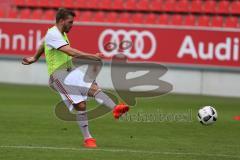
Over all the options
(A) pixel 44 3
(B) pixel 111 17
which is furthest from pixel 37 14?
(B) pixel 111 17

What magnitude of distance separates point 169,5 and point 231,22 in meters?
2.39

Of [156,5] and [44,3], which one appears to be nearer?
[156,5]

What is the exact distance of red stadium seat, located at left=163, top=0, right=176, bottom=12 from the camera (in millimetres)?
24795

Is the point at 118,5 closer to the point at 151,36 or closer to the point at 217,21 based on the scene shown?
the point at 151,36

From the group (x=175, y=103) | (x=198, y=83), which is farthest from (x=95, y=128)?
(x=198, y=83)

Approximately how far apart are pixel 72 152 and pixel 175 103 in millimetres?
8617

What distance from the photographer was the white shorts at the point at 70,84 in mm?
11938

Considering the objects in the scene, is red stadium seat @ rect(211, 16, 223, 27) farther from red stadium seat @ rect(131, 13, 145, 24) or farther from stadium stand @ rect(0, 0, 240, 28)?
red stadium seat @ rect(131, 13, 145, 24)

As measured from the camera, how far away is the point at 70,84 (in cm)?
1202

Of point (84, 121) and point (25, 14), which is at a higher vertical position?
point (84, 121)

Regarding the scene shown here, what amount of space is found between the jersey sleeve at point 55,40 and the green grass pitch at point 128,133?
1621 millimetres

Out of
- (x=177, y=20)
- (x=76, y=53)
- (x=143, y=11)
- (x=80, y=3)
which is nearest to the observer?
(x=76, y=53)

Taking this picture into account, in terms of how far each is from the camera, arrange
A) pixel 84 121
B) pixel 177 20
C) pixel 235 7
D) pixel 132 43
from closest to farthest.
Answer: pixel 84 121 < pixel 132 43 < pixel 177 20 < pixel 235 7

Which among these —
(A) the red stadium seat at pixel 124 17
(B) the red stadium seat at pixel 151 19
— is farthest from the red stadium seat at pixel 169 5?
(A) the red stadium seat at pixel 124 17
